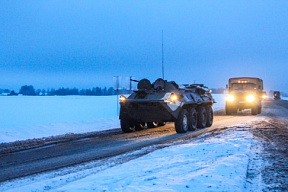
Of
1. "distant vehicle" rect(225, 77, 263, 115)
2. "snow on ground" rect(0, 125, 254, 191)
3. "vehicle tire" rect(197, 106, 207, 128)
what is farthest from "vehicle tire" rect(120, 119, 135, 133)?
"distant vehicle" rect(225, 77, 263, 115)

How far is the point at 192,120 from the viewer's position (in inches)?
615

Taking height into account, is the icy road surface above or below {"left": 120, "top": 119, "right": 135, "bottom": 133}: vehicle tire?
below

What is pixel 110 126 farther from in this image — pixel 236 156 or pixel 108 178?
pixel 108 178

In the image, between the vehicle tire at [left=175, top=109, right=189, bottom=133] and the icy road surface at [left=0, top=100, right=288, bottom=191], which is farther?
the vehicle tire at [left=175, top=109, right=189, bottom=133]

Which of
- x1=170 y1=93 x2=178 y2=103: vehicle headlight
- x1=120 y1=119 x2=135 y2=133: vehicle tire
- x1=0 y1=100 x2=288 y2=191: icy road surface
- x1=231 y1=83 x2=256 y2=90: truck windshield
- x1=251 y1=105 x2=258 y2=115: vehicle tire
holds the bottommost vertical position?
x1=0 y1=100 x2=288 y2=191: icy road surface

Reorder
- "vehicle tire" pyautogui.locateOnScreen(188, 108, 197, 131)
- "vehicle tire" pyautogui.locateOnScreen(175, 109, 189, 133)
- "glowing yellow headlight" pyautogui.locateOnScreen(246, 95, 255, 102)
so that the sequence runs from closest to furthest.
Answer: "vehicle tire" pyautogui.locateOnScreen(175, 109, 189, 133) < "vehicle tire" pyautogui.locateOnScreen(188, 108, 197, 131) < "glowing yellow headlight" pyautogui.locateOnScreen(246, 95, 255, 102)

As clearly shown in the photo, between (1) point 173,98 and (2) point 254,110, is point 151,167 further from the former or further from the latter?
(2) point 254,110

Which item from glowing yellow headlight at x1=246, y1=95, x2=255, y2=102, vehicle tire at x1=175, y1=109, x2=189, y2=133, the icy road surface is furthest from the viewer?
glowing yellow headlight at x1=246, y1=95, x2=255, y2=102

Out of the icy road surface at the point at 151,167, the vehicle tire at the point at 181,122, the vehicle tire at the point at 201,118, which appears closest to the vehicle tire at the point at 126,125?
the vehicle tire at the point at 181,122

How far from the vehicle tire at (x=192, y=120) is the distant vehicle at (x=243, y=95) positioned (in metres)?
11.2

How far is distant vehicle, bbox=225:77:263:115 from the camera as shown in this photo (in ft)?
86.3

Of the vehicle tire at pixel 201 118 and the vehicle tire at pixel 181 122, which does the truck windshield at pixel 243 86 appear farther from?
the vehicle tire at pixel 181 122

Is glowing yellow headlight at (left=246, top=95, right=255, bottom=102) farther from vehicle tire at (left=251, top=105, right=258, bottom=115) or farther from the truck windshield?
the truck windshield

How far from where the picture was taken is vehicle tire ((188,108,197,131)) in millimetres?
15485
